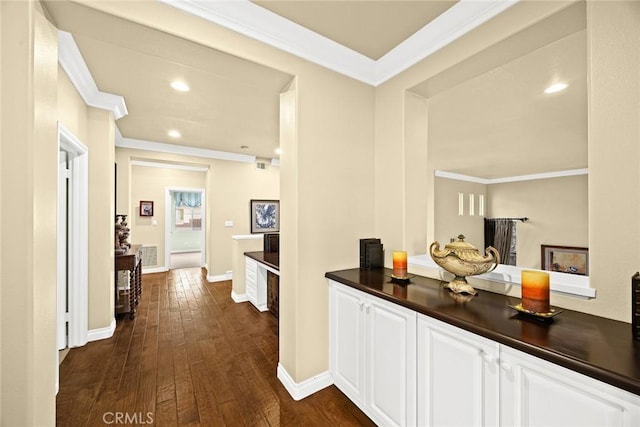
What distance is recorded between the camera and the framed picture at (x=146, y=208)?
20.0ft

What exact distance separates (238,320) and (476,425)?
2782mm

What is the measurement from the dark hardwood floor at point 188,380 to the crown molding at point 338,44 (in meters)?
2.51

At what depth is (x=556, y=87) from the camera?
2342 millimetres

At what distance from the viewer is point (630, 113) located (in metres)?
1.08

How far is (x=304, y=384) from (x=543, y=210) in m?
7.17

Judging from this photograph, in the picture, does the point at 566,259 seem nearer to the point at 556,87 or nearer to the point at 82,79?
the point at 556,87

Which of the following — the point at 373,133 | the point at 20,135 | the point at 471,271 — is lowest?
the point at 471,271

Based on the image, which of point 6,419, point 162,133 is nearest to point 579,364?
point 6,419

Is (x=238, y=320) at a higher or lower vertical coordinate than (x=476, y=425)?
lower

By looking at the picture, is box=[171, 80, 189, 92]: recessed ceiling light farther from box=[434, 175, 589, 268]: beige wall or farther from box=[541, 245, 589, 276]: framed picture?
box=[541, 245, 589, 276]: framed picture

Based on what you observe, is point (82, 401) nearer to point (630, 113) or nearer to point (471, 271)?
point (471, 271)

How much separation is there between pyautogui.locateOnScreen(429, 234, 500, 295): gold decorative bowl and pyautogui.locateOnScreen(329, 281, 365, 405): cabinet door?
1.91 feet

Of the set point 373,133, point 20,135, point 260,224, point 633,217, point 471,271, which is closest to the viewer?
point 633,217

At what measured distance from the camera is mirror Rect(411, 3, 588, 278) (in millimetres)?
1752
